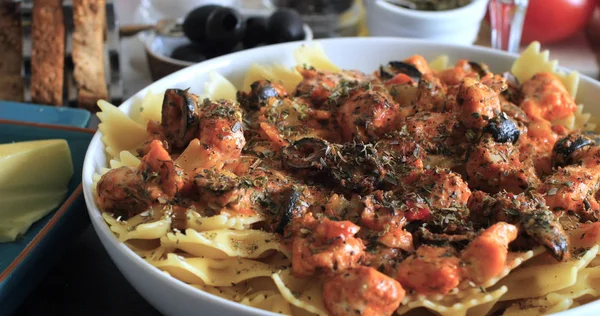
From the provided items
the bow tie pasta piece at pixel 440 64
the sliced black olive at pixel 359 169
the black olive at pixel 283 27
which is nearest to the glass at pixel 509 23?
the black olive at pixel 283 27

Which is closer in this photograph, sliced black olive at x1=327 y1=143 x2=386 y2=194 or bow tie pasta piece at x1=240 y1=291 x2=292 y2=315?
bow tie pasta piece at x1=240 y1=291 x2=292 y2=315

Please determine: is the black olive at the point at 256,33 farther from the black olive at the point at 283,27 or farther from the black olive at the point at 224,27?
the black olive at the point at 224,27

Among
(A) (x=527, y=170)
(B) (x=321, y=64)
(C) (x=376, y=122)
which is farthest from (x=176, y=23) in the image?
(A) (x=527, y=170)

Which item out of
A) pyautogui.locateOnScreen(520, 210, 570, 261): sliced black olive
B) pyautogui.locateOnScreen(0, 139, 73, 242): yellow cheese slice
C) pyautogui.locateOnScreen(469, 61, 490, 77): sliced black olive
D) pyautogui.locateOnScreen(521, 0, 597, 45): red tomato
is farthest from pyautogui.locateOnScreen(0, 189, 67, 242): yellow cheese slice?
pyautogui.locateOnScreen(521, 0, 597, 45): red tomato

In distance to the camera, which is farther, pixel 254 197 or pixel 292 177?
pixel 292 177

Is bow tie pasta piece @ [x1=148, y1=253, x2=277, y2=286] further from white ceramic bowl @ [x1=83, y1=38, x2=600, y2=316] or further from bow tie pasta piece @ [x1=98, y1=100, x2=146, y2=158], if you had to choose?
bow tie pasta piece @ [x1=98, y1=100, x2=146, y2=158]

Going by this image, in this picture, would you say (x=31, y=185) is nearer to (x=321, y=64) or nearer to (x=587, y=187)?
(x=321, y=64)

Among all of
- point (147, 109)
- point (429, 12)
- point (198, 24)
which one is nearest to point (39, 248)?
point (147, 109)
